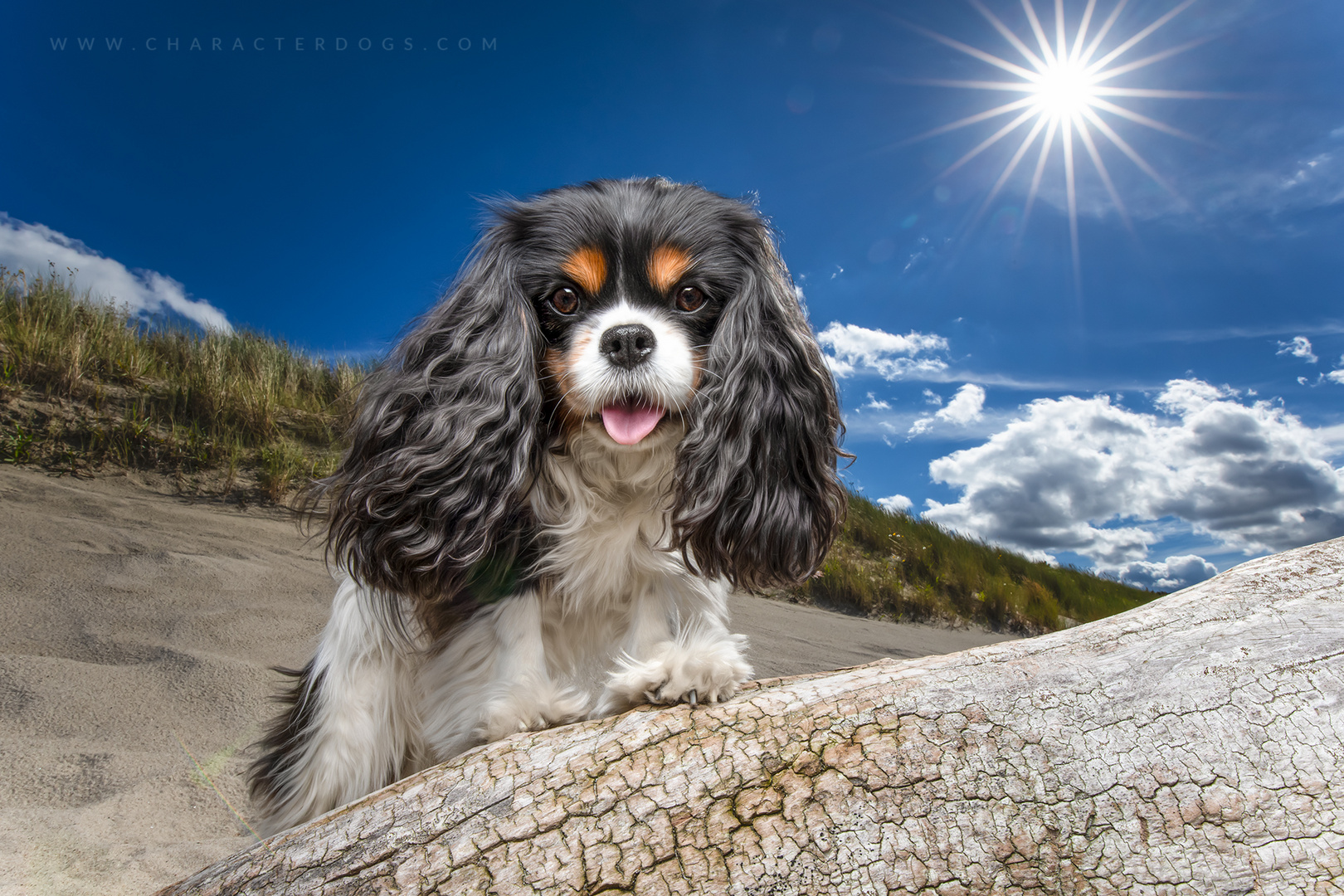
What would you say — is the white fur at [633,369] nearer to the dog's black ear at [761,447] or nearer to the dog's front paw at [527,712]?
the dog's black ear at [761,447]

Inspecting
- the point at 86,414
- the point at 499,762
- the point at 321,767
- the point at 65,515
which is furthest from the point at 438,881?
the point at 86,414

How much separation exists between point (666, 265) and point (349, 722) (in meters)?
1.79

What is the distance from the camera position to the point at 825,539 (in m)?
2.59

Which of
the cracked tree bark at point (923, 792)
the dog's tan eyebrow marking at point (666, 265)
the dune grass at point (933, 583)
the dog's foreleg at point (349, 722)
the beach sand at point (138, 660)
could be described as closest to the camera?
the cracked tree bark at point (923, 792)

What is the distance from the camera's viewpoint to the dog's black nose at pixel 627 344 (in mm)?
2029

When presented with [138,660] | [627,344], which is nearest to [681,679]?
[627,344]

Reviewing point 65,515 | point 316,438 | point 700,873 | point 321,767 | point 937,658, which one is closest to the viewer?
point 700,873

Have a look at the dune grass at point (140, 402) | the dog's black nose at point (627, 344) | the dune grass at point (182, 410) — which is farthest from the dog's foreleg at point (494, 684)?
the dune grass at point (140, 402)

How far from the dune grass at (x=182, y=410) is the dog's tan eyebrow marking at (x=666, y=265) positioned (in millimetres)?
3828

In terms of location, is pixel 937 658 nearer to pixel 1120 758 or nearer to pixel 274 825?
pixel 1120 758

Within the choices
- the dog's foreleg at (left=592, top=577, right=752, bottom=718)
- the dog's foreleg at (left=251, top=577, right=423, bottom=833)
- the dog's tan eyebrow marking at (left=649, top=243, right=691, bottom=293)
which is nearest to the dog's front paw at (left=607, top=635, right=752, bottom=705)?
the dog's foreleg at (left=592, top=577, right=752, bottom=718)

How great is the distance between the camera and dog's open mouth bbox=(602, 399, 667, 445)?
216 centimetres

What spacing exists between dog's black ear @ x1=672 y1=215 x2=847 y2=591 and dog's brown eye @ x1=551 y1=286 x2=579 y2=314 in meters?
0.43

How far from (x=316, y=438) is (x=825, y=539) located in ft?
24.2
